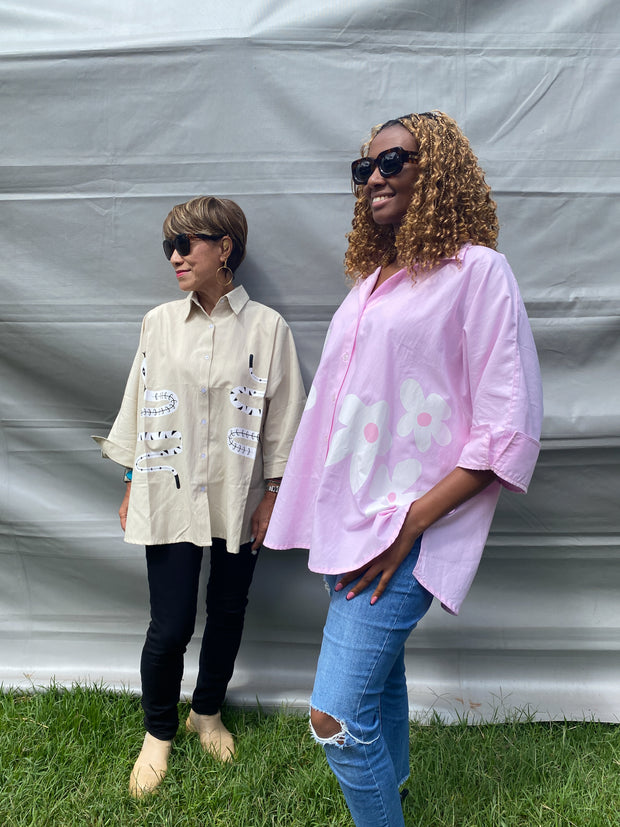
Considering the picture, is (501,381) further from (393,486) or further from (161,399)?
(161,399)

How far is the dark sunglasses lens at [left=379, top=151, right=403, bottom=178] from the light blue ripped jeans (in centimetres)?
87

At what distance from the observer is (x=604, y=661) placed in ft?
8.74

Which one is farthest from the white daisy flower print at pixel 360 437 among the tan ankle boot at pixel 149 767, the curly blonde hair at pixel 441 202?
the tan ankle boot at pixel 149 767

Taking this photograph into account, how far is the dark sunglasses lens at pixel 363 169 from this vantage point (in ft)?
5.73

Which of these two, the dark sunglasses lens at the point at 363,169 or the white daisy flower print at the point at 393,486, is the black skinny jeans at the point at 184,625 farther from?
the dark sunglasses lens at the point at 363,169

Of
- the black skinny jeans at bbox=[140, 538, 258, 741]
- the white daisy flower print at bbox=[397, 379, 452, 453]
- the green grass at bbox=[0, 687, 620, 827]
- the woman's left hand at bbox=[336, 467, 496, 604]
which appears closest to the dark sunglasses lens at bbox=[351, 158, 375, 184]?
the white daisy flower print at bbox=[397, 379, 452, 453]

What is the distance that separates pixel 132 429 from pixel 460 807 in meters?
1.56

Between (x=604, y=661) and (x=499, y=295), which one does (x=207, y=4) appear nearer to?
(x=499, y=295)

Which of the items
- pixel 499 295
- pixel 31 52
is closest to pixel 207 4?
pixel 31 52

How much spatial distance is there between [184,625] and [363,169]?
4.69ft

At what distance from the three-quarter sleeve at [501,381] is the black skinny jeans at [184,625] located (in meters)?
1.05

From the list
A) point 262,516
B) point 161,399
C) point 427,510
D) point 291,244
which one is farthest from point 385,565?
point 291,244

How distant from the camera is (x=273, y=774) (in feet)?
7.34

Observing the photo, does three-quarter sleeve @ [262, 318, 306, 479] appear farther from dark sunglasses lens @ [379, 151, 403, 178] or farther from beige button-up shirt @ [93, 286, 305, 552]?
dark sunglasses lens @ [379, 151, 403, 178]
